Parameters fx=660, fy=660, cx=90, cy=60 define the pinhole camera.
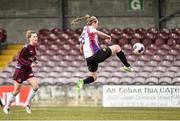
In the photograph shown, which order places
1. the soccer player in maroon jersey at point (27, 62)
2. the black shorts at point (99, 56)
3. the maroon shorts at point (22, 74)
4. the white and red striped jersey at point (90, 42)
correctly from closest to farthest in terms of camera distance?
the black shorts at point (99, 56)
the white and red striped jersey at point (90, 42)
the soccer player in maroon jersey at point (27, 62)
the maroon shorts at point (22, 74)

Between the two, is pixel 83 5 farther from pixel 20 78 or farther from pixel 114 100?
pixel 20 78

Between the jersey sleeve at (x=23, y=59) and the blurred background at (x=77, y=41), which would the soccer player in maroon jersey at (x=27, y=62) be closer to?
the jersey sleeve at (x=23, y=59)

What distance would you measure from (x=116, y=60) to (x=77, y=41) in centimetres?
287

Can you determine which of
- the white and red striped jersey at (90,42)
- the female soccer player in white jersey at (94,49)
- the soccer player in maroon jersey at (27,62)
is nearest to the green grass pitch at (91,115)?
the soccer player in maroon jersey at (27,62)

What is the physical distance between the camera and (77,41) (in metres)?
28.5

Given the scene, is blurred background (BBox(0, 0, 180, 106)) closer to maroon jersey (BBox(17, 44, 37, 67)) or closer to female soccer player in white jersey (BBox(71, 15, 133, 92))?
maroon jersey (BBox(17, 44, 37, 67))

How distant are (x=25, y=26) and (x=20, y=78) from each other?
46.9 feet

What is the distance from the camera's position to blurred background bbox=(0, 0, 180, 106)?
77.9 feet

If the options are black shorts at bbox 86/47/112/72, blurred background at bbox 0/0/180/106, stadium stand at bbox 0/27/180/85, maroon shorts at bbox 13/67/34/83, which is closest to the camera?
black shorts at bbox 86/47/112/72

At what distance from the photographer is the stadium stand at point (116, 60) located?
24.3m

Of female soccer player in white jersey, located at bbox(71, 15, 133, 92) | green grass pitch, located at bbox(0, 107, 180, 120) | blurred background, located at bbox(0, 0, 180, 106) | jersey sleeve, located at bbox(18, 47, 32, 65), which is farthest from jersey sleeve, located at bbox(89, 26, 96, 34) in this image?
blurred background, located at bbox(0, 0, 180, 106)

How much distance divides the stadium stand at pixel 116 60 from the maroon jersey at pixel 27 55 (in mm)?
7145

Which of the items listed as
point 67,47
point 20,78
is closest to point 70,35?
point 67,47

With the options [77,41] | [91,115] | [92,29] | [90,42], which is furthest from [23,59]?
[77,41]
